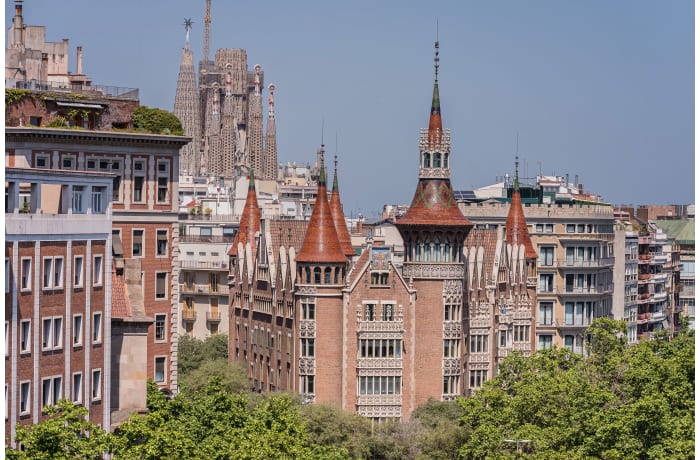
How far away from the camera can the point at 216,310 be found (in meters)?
172

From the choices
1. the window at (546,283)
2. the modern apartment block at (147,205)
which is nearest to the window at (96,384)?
the modern apartment block at (147,205)

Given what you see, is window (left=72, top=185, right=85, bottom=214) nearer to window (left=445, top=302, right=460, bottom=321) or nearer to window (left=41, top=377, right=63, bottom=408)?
window (left=41, top=377, right=63, bottom=408)

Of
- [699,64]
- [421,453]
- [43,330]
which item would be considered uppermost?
[699,64]

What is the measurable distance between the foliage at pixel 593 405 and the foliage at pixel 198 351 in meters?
43.5

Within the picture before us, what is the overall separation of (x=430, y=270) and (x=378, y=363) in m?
6.00

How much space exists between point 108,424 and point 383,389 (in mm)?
55740

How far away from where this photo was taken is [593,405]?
9094 centimetres

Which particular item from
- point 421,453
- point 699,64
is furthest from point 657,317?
point 699,64

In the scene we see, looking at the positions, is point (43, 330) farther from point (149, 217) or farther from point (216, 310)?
point (216, 310)

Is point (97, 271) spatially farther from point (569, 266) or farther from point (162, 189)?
point (569, 266)

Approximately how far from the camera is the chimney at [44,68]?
10172cm

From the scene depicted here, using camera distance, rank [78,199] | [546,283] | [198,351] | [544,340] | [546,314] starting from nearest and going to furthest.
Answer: [78,199], [198,351], [544,340], [546,314], [546,283]

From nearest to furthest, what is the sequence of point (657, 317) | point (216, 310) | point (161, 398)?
point (161, 398), point (216, 310), point (657, 317)

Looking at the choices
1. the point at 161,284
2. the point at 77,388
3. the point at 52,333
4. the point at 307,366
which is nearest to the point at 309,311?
the point at 307,366
